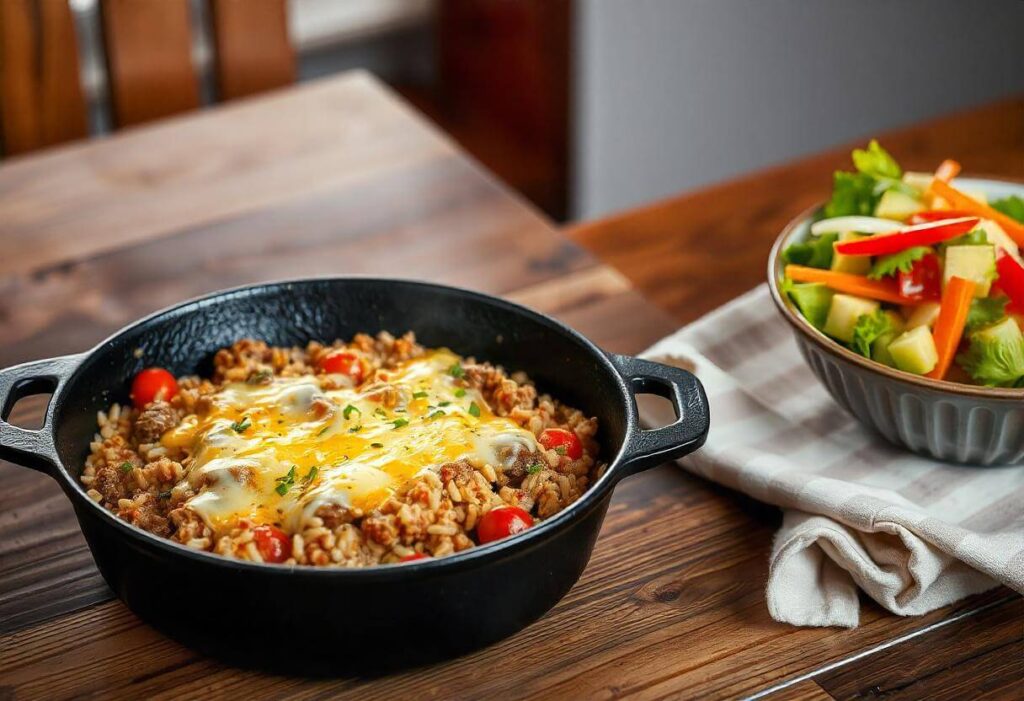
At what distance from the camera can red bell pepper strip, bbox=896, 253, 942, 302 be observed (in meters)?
→ 1.62

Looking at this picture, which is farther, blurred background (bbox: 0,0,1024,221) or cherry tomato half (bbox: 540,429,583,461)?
blurred background (bbox: 0,0,1024,221)

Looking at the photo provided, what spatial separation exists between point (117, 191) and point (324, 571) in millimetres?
1374

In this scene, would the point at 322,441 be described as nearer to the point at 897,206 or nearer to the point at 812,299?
the point at 812,299

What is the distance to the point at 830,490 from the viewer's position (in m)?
1.56

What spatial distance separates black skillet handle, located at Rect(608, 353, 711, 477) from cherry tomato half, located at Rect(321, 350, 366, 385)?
1.11 feet

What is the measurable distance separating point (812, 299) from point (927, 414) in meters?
0.20

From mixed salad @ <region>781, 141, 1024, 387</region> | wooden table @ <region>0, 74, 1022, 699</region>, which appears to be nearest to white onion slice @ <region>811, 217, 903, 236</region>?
mixed salad @ <region>781, 141, 1024, 387</region>

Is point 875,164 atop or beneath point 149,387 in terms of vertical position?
atop

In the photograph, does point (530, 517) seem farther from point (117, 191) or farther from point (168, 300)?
point (117, 191)

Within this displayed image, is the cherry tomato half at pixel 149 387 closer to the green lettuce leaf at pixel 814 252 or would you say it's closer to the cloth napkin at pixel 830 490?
the cloth napkin at pixel 830 490

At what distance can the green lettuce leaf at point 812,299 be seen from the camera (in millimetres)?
1646

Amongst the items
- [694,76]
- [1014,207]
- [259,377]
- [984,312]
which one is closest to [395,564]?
[259,377]

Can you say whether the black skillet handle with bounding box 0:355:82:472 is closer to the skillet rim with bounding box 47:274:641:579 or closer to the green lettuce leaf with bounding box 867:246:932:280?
the skillet rim with bounding box 47:274:641:579

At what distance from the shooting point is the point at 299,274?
7.02 feet
